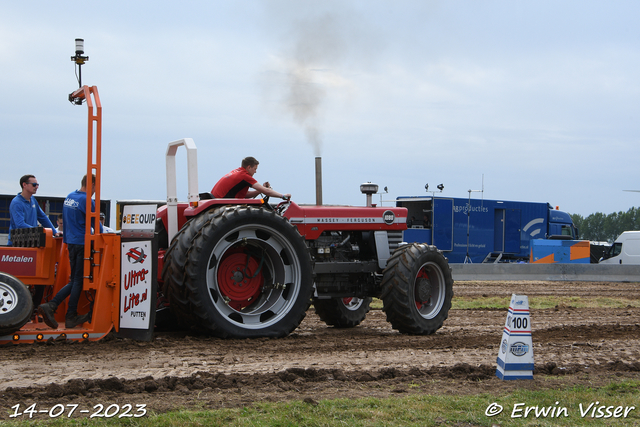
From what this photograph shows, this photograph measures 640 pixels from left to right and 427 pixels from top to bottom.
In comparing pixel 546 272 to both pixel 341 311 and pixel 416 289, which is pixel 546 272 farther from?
pixel 416 289

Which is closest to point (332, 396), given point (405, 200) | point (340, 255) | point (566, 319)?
point (340, 255)

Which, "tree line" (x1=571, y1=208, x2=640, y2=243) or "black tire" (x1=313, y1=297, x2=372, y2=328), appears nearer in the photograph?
"black tire" (x1=313, y1=297, x2=372, y2=328)

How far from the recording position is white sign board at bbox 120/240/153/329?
6328 mm

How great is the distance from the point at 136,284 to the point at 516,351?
3.37m

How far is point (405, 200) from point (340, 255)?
15496mm

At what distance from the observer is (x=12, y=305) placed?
5.85 meters

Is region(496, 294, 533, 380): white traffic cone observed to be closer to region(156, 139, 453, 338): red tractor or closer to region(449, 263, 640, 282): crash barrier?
region(156, 139, 453, 338): red tractor

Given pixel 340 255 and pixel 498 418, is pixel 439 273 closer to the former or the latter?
pixel 340 255

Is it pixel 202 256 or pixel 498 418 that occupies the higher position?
pixel 202 256

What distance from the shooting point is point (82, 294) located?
6.81 metres

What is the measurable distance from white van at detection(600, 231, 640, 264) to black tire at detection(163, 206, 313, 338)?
20.4 m

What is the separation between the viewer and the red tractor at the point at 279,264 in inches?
257

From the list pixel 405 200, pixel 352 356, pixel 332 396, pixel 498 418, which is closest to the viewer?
pixel 498 418

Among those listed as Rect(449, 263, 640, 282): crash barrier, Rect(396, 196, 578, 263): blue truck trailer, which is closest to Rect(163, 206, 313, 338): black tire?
Rect(449, 263, 640, 282): crash barrier
